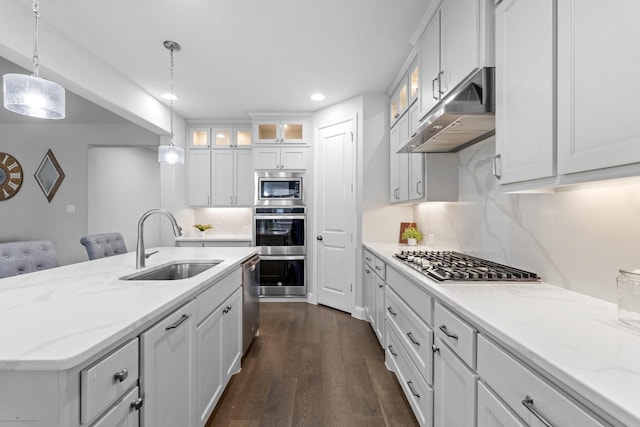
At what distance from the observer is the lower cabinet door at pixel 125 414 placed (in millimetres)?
899

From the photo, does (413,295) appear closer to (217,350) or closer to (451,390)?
(451,390)

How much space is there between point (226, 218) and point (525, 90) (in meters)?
4.65

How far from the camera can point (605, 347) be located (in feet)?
2.62

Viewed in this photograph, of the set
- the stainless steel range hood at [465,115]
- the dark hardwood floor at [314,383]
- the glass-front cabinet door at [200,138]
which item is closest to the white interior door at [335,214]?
→ the dark hardwood floor at [314,383]

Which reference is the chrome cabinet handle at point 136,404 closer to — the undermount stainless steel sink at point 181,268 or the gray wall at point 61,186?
the undermount stainless steel sink at point 181,268

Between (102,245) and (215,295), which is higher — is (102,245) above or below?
above

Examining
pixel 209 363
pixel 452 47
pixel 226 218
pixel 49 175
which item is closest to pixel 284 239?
pixel 226 218

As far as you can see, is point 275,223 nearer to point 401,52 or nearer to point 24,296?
point 401,52

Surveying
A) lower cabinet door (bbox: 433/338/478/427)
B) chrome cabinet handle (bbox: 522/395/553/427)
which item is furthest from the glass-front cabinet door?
chrome cabinet handle (bbox: 522/395/553/427)

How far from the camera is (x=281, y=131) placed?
4473mm

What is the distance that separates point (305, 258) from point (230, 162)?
1935 mm

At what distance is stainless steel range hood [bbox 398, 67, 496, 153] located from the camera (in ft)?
5.04

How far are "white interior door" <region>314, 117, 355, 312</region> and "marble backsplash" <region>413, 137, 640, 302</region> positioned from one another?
1.57 m

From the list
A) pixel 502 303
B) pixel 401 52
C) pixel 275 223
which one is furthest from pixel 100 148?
pixel 502 303
